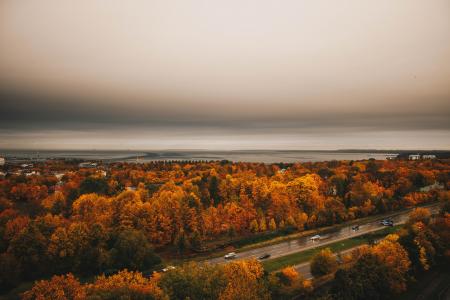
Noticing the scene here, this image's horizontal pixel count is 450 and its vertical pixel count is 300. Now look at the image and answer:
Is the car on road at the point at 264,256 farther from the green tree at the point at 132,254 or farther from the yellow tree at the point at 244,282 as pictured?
the green tree at the point at 132,254

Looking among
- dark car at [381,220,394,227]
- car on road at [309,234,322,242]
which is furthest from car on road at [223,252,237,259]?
dark car at [381,220,394,227]

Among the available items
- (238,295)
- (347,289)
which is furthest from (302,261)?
(238,295)

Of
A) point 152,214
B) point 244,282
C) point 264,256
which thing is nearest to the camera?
point 244,282

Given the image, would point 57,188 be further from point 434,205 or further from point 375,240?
point 434,205

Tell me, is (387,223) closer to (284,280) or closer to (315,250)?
(315,250)

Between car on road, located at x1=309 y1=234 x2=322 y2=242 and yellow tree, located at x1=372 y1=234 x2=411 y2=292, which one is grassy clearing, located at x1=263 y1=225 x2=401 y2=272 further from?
yellow tree, located at x1=372 y1=234 x2=411 y2=292

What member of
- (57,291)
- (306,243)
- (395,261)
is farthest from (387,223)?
(57,291)
